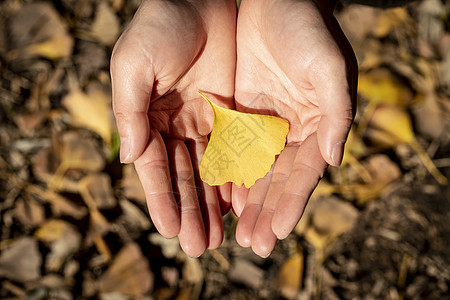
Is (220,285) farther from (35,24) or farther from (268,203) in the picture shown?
(35,24)

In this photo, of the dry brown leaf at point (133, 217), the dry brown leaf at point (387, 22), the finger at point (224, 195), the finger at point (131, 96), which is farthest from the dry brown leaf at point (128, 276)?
the dry brown leaf at point (387, 22)

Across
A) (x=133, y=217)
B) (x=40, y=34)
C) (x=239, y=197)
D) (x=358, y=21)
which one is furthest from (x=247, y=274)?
(x=40, y=34)

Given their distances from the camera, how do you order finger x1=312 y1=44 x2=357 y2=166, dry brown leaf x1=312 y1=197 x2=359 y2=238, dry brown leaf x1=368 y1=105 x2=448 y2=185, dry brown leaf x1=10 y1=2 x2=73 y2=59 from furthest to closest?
dry brown leaf x1=10 y1=2 x2=73 y2=59 < dry brown leaf x1=368 y1=105 x2=448 y2=185 < dry brown leaf x1=312 y1=197 x2=359 y2=238 < finger x1=312 y1=44 x2=357 y2=166

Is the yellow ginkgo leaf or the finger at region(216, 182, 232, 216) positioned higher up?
the yellow ginkgo leaf

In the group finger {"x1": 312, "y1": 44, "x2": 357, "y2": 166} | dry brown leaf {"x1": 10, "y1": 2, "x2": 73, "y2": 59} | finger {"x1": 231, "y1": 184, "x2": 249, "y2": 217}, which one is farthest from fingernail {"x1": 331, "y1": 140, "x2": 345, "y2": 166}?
dry brown leaf {"x1": 10, "y1": 2, "x2": 73, "y2": 59}

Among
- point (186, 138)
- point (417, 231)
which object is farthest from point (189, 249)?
point (417, 231)

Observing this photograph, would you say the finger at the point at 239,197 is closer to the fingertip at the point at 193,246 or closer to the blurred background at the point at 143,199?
the fingertip at the point at 193,246

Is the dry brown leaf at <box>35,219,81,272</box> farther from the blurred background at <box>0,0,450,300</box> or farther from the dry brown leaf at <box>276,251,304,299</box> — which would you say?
the dry brown leaf at <box>276,251,304,299</box>
